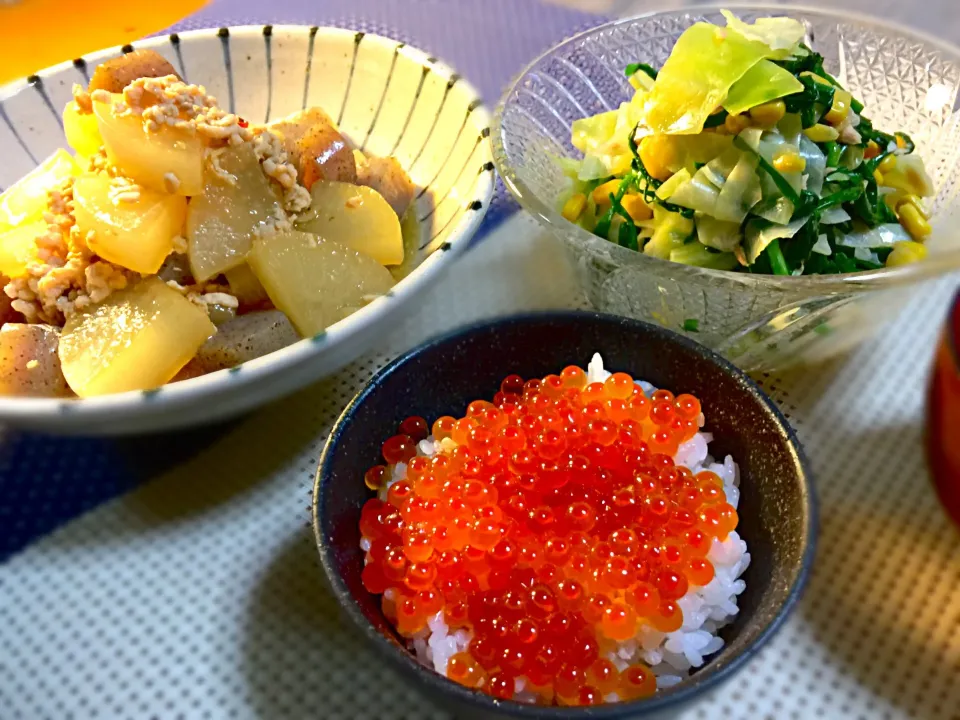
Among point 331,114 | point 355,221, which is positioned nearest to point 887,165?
point 355,221

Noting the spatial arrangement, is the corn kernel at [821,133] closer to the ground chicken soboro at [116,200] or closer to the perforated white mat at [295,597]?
the perforated white mat at [295,597]

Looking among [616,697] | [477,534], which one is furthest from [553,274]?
[616,697]

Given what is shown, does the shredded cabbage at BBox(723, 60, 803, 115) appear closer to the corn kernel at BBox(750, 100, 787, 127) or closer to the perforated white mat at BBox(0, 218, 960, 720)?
the corn kernel at BBox(750, 100, 787, 127)

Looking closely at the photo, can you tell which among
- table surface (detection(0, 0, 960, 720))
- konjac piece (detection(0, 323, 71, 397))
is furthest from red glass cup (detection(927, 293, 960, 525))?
konjac piece (detection(0, 323, 71, 397))

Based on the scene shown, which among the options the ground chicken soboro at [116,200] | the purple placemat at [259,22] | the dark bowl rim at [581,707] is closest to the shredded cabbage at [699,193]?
the dark bowl rim at [581,707]

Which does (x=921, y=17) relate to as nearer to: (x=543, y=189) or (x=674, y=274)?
(x=543, y=189)

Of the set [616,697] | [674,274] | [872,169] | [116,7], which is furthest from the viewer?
[116,7]

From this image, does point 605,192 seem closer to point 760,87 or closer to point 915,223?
point 760,87
